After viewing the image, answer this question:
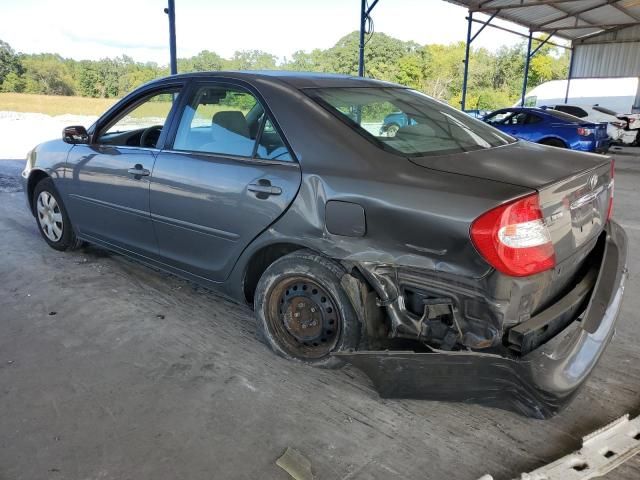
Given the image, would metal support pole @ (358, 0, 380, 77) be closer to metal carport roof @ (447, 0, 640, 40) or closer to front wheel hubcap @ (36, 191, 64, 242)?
metal carport roof @ (447, 0, 640, 40)

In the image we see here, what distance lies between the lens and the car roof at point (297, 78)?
288 centimetres

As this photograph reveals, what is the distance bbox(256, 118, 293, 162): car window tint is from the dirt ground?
1.13 meters

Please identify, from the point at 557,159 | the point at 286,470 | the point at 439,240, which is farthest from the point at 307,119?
the point at 286,470

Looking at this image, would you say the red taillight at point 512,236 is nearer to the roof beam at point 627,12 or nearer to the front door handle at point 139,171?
the front door handle at point 139,171

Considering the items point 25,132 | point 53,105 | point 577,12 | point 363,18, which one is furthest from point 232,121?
point 53,105

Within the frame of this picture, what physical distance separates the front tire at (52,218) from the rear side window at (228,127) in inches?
67.6

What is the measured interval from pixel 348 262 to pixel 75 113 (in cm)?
2627

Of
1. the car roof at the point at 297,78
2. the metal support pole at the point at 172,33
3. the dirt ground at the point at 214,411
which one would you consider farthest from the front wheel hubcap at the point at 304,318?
the metal support pole at the point at 172,33

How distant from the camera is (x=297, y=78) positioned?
295cm

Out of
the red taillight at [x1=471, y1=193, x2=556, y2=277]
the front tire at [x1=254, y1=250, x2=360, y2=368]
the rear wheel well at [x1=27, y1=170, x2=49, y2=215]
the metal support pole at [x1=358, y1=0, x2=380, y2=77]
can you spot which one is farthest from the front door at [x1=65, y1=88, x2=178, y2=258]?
the metal support pole at [x1=358, y1=0, x2=380, y2=77]

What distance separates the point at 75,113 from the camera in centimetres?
2478

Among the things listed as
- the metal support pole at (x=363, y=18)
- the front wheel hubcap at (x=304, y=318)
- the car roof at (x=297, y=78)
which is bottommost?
the front wheel hubcap at (x=304, y=318)

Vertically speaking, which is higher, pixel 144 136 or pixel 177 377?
pixel 144 136

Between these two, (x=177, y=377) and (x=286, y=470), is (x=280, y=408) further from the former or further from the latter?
(x=177, y=377)
